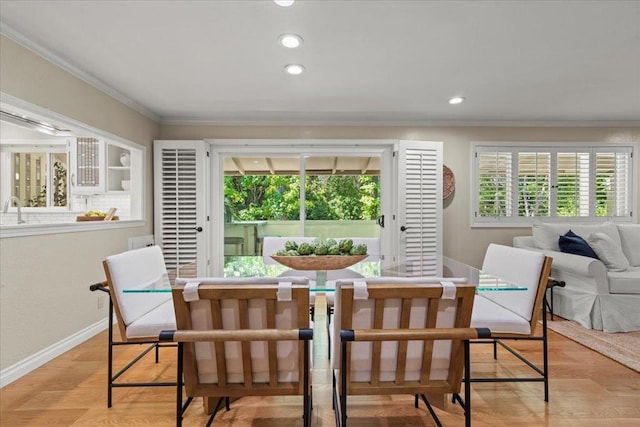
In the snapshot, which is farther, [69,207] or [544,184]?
[544,184]

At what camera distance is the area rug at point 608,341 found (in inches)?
99.0

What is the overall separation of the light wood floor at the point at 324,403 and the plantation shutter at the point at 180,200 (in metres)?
1.84

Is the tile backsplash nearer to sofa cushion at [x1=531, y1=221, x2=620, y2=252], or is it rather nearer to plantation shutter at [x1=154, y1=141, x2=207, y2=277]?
plantation shutter at [x1=154, y1=141, x2=207, y2=277]

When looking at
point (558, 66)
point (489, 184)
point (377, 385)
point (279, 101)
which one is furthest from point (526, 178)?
point (377, 385)

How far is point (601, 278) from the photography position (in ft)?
10.2

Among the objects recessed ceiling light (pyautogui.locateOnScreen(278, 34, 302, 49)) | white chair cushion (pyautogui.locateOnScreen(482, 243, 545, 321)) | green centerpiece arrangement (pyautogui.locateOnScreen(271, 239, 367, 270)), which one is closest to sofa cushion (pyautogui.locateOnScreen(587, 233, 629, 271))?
white chair cushion (pyautogui.locateOnScreen(482, 243, 545, 321))

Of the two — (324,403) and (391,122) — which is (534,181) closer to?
(391,122)

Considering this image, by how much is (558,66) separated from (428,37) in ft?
4.33

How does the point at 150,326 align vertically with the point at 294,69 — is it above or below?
below

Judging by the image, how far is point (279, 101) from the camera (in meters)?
3.72

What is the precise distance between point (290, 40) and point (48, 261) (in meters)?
2.43

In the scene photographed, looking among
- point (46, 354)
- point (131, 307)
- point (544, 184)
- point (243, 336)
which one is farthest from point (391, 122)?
point (46, 354)

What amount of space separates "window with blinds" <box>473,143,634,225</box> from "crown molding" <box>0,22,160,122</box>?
14.0ft

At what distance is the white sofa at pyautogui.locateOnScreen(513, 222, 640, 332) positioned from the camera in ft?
10.1
